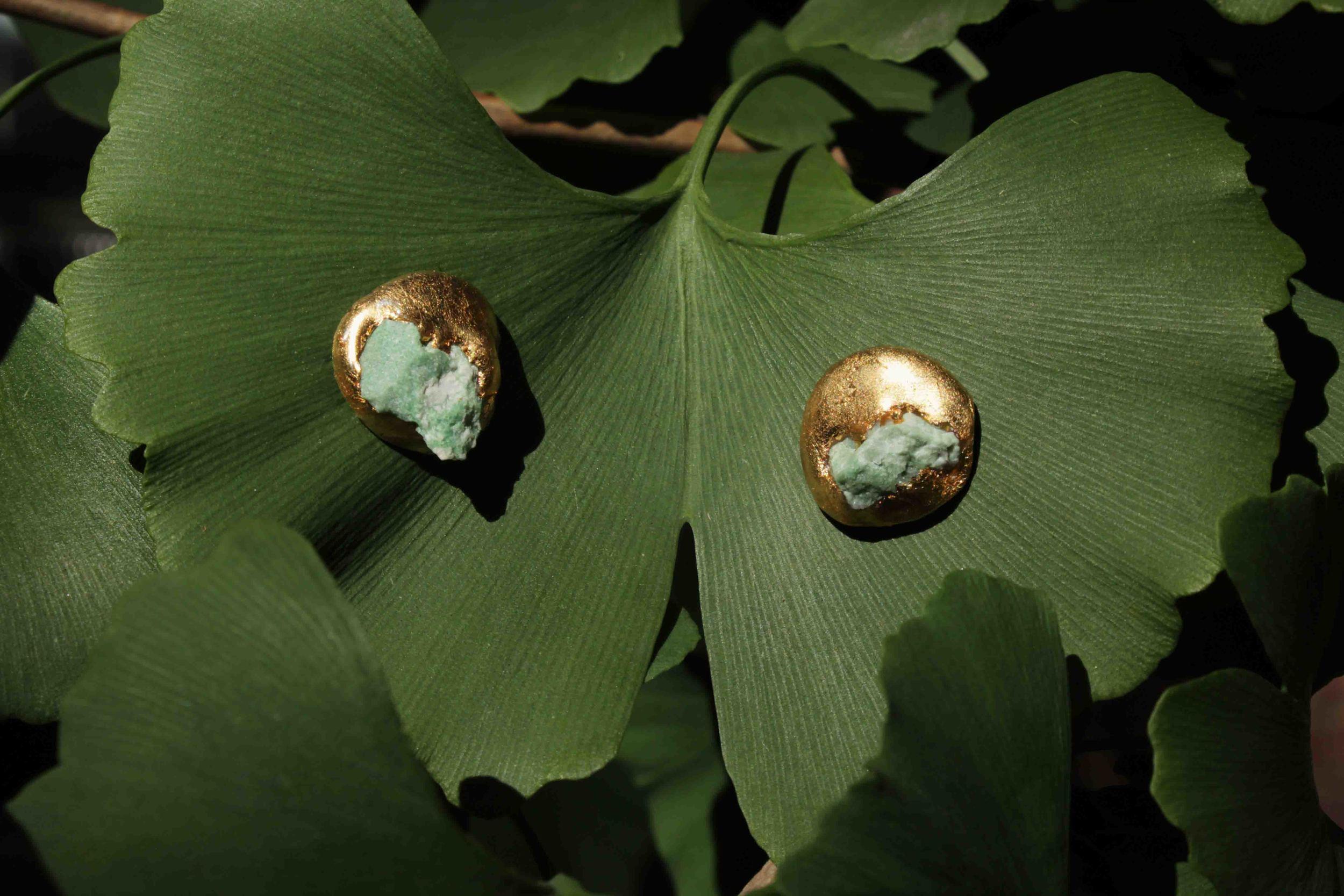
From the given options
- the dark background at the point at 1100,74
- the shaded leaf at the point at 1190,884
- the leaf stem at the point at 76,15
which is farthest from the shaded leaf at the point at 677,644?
the leaf stem at the point at 76,15

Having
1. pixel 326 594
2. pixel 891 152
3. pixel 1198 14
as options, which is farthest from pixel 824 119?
pixel 326 594

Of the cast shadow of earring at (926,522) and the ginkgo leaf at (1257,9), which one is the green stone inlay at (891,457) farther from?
the ginkgo leaf at (1257,9)

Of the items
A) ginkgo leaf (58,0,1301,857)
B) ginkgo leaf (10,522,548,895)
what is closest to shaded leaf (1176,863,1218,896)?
ginkgo leaf (58,0,1301,857)

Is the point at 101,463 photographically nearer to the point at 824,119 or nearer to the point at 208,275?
the point at 208,275

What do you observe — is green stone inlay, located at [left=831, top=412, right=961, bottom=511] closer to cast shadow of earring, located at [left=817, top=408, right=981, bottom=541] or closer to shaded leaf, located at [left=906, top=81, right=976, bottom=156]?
cast shadow of earring, located at [left=817, top=408, right=981, bottom=541]

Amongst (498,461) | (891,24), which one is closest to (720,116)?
(891,24)
